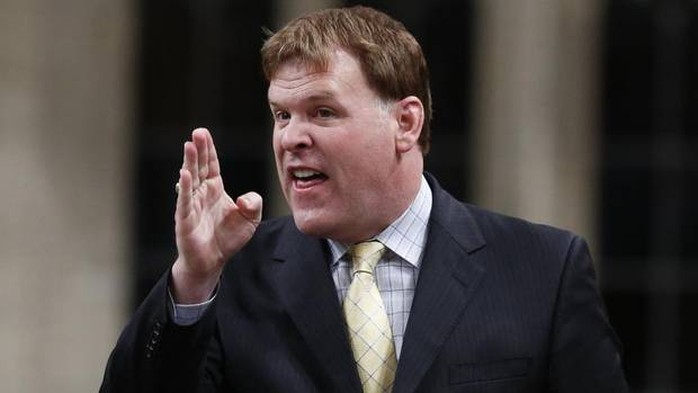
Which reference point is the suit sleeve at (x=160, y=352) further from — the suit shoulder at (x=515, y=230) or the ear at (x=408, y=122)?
the suit shoulder at (x=515, y=230)

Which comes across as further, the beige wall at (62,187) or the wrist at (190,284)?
the beige wall at (62,187)

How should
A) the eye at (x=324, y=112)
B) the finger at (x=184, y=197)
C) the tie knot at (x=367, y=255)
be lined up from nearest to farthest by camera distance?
the finger at (x=184, y=197) < the eye at (x=324, y=112) < the tie knot at (x=367, y=255)

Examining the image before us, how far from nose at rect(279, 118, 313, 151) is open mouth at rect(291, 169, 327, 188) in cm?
5

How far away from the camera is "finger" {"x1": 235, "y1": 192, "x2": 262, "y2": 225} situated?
12.3 ft

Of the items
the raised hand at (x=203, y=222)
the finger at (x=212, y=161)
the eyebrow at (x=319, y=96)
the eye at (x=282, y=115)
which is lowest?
the raised hand at (x=203, y=222)

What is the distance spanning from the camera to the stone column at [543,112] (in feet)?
37.3

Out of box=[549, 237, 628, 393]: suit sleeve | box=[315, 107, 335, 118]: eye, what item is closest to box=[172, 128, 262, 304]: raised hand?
box=[315, 107, 335, 118]: eye

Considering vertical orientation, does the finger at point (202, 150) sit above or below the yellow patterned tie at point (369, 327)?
above

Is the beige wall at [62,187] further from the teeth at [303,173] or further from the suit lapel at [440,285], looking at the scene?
the teeth at [303,173]

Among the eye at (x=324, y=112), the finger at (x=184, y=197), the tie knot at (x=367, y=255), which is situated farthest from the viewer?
the tie knot at (x=367, y=255)

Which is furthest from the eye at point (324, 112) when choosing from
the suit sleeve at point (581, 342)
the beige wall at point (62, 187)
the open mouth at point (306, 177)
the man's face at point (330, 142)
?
the beige wall at point (62, 187)

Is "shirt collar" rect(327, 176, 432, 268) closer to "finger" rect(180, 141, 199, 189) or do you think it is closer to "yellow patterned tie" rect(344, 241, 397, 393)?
"yellow patterned tie" rect(344, 241, 397, 393)

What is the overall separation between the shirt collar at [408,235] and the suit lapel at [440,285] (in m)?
0.02

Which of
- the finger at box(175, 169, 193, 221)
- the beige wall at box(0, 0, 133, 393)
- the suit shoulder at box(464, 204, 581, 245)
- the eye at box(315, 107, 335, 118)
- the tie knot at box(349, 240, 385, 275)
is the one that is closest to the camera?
the finger at box(175, 169, 193, 221)
